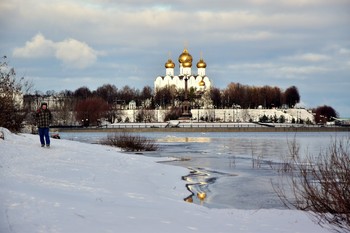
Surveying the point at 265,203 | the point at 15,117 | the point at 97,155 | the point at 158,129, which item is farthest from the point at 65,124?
the point at 265,203

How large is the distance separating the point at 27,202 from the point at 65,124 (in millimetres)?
91939

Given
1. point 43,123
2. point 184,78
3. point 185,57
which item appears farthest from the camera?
point 184,78

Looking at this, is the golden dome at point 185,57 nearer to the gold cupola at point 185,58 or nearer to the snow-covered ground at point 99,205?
the gold cupola at point 185,58

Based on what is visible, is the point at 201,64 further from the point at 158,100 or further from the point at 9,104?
the point at 9,104

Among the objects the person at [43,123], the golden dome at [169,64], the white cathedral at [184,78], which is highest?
the golden dome at [169,64]

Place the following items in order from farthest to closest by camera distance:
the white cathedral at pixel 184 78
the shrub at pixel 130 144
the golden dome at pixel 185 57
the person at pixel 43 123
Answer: the white cathedral at pixel 184 78
the golden dome at pixel 185 57
the shrub at pixel 130 144
the person at pixel 43 123

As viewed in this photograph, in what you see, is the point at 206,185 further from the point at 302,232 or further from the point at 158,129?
the point at 158,129

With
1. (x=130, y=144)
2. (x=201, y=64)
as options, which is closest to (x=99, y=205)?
(x=130, y=144)

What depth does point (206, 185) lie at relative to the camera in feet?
54.5

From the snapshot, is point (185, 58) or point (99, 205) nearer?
point (99, 205)

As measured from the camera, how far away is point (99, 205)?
33.1 feet

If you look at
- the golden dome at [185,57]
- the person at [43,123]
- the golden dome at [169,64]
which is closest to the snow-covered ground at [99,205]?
the person at [43,123]

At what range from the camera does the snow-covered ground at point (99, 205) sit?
27.9 ft

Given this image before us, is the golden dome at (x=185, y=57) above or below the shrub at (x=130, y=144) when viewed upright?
above
